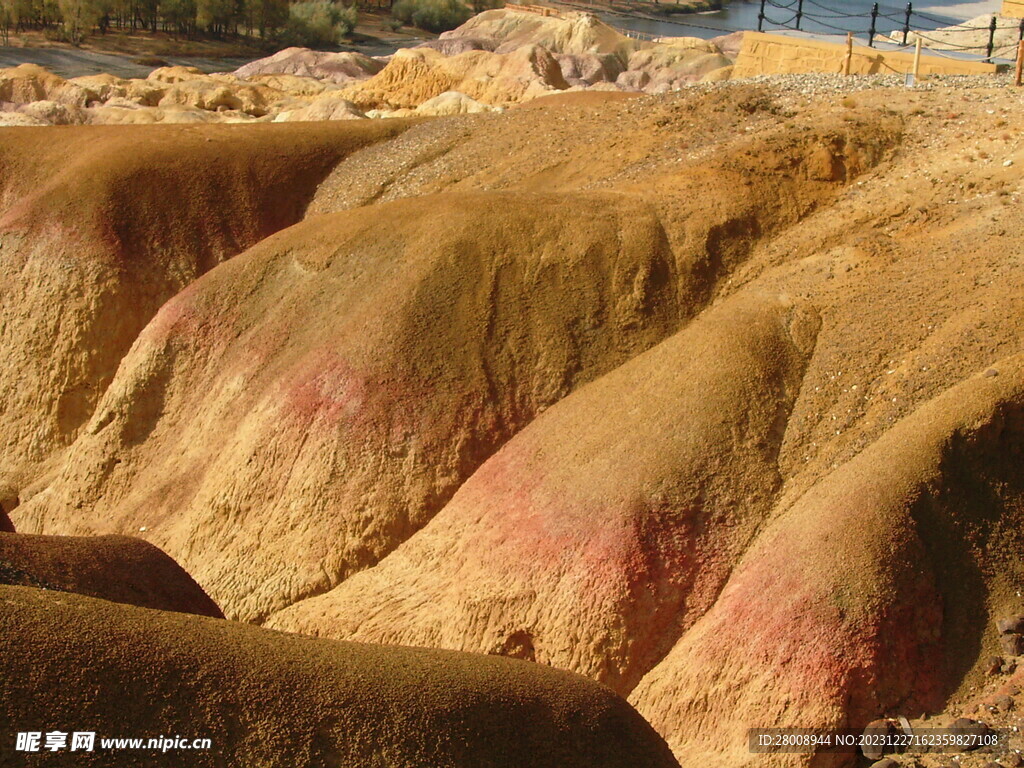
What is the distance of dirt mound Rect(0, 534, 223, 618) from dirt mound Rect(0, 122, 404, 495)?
428 inches

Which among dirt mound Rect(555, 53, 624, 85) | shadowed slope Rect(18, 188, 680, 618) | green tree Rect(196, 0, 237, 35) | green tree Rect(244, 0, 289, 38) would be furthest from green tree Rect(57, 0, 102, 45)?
shadowed slope Rect(18, 188, 680, 618)

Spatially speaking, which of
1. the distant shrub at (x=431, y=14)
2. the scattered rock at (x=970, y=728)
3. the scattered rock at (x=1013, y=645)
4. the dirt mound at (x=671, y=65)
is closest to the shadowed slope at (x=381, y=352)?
the scattered rock at (x=1013, y=645)

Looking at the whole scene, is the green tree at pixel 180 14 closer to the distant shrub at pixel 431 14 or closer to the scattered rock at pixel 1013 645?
the distant shrub at pixel 431 14

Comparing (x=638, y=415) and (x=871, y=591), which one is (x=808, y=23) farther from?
(x=871, y=591)

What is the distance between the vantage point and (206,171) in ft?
82.5

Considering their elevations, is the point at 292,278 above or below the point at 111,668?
below

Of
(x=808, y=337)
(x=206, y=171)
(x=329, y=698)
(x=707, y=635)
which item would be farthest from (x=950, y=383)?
(x=206, y=171)

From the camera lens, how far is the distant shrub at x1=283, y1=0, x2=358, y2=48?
A: 76500 millimetres

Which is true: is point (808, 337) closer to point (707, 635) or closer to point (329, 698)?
point (707, 635)

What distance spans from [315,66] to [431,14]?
2646 cm

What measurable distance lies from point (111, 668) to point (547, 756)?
3.41 meters

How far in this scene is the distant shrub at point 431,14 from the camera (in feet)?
→ 282

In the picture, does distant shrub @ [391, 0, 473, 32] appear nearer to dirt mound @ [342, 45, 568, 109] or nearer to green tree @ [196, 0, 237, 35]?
green tree @ [196, 0, 237, 35]

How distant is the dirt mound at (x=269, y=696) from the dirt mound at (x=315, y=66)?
2067 inches
